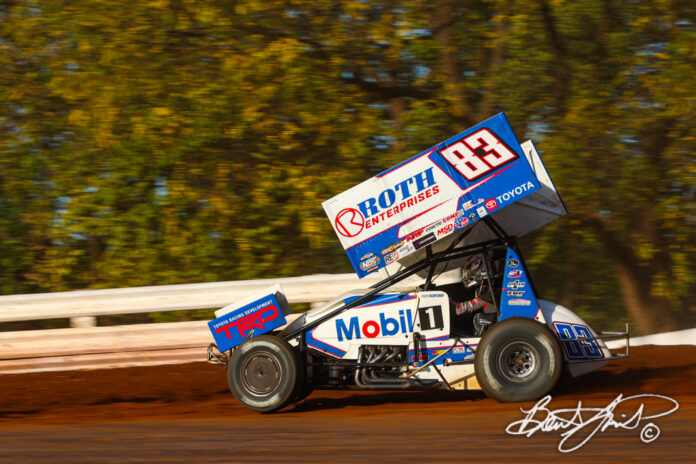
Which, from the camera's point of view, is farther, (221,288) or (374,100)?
(374,100)

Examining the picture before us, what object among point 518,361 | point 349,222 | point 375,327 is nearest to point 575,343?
point 518,361

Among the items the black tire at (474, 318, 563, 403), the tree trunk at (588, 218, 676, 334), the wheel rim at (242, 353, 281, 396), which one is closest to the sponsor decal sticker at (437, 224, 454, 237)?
the black tire at (474, 318, 563, 403)

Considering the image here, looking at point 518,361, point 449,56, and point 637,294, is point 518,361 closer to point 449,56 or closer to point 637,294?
point 449,56

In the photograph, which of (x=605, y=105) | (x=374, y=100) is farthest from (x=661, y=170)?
(x=374, y=100)

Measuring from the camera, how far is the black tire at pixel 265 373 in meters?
7.29

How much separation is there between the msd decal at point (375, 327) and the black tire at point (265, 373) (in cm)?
55

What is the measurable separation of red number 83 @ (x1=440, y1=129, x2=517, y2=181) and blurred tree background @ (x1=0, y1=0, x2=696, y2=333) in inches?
187

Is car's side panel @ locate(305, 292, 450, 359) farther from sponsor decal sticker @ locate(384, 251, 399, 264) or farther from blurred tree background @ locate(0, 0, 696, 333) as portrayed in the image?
blurred tree background @ locate(0, 0, 696, 333)

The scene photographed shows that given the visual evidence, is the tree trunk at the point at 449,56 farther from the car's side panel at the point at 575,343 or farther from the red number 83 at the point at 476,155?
the car's side panel at the point at 575,343

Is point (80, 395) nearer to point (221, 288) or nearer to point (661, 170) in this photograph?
point (221, 288)

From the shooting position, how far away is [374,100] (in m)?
12.4

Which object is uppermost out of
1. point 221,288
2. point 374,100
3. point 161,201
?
point 374,100

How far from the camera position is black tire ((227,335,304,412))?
23.9 feet

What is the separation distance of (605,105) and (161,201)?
23.8 ft
